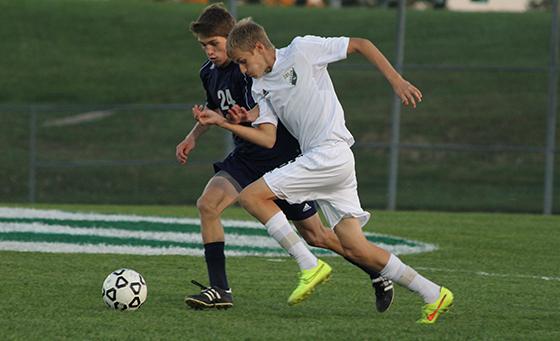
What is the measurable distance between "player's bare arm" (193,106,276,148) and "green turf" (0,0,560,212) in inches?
487

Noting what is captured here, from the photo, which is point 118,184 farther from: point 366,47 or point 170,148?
point 366,47

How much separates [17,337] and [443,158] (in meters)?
18.8

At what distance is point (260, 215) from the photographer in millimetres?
7645

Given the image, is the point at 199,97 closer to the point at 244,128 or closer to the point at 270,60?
the point at 270,60

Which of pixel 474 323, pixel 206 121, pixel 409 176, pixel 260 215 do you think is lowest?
pixel 409 176

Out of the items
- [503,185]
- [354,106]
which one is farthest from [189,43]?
[503,185]

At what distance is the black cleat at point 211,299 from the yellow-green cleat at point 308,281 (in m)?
0.63

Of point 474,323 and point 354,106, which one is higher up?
point 474,323

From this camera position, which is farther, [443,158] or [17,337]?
[443,158]

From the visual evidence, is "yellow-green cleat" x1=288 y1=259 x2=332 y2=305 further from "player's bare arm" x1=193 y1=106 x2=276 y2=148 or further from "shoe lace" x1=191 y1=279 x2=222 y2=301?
"player's bare arm" x1=193 y1=106 x2=276 y2=148

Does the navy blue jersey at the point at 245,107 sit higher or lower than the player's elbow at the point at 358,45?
lower

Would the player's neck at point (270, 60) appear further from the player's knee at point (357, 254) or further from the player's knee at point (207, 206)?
the player's knee at point (357, 254)

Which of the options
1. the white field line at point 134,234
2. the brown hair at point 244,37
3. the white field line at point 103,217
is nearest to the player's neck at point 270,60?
the brown hair at point 244,37

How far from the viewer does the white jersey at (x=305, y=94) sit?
25.3 ft
